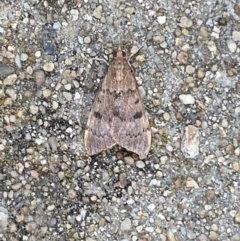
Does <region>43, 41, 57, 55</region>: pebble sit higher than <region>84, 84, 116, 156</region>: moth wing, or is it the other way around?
<region>43, 41, 57, 55</region>: pebble

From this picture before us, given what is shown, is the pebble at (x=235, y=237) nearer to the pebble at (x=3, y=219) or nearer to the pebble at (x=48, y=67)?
the pebble at (x=3, y=219)

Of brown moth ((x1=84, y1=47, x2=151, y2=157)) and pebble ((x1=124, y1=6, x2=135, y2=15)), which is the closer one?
brown moth ((x1=84, y1=47, x2=151, y2=157))

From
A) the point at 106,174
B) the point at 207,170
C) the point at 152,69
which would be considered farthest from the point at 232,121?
the point at 106,174

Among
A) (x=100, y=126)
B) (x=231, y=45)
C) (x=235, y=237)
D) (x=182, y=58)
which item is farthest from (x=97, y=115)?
(x=235, y=237)

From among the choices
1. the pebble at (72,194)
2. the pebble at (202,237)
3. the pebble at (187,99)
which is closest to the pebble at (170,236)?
the pebble at (202,237)

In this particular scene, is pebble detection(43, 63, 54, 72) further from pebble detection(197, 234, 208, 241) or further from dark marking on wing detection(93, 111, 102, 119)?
pebble detection(197, 234, 208, 241)

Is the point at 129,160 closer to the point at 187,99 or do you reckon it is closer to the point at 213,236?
the point at 187,99

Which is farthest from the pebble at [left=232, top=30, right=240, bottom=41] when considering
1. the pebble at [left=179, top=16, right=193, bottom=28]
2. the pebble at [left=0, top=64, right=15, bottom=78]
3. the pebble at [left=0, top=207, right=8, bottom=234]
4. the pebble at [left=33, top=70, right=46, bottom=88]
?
the pebble at [left=0, top=207, right=8, bottom=234]
